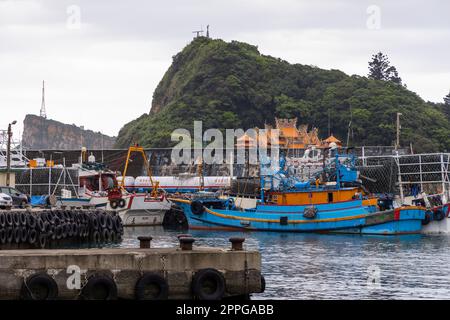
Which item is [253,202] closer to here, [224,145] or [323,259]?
[323,259]

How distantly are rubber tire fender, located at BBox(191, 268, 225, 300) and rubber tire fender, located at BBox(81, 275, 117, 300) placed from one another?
2.03m

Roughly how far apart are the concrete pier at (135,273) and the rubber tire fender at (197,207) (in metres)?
38.2

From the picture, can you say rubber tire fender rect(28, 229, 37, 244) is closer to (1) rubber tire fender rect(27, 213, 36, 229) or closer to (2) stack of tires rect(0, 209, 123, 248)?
(2) stack of tires rect(0, 209, 123, 248)

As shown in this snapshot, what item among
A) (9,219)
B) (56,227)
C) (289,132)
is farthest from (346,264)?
(289,132)

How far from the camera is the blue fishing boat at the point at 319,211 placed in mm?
52844

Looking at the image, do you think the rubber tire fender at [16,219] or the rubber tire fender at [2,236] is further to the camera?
the rubber tire fender at [16,219]

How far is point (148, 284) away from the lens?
20469mm

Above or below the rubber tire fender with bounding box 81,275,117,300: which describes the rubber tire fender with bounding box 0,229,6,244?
above

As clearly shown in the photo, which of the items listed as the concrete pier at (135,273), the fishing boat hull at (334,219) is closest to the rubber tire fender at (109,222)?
the fishing boat hull at (334,219)

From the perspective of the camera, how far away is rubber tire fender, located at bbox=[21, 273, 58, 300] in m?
19.8

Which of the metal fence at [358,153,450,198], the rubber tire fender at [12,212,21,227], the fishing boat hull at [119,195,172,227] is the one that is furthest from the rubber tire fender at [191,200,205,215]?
the rubber tire fender at [12,212,21,227]

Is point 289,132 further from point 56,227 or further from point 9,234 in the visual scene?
point 9,234

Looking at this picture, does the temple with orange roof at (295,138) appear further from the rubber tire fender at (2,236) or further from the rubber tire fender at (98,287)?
the rubber tire fender at (98,287)
